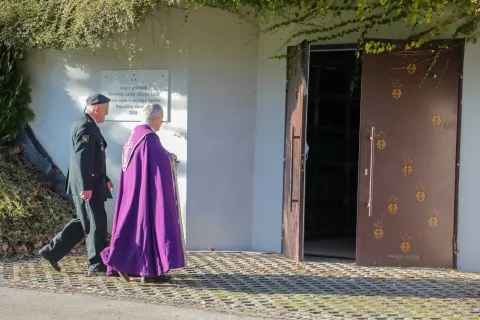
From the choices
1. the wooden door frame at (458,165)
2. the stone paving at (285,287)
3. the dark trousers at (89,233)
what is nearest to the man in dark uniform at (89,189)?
the dark trousers at (89,233)

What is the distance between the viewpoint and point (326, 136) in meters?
10.1

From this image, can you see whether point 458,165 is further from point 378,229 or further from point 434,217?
point 378,229

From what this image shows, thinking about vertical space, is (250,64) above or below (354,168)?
above

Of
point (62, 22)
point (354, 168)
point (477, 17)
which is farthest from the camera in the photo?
point (354, 168)

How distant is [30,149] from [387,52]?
4.96m

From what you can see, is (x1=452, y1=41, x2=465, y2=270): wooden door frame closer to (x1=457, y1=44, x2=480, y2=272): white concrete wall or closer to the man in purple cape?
(x1=457, y1=44, x2=480, y2=272): white concrete wall

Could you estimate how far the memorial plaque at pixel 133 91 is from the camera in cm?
859

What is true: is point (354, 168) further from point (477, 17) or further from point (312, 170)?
point (477, 17)

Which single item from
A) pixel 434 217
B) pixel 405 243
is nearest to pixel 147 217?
pixel 405 243

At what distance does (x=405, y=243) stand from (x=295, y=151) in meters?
1.60

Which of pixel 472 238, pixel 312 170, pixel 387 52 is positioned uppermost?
pixel 387 52

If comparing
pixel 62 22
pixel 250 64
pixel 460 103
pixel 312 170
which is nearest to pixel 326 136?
pixel 312 170

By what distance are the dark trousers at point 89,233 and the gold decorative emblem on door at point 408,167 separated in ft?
10.9

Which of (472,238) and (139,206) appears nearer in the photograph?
(139,206)
